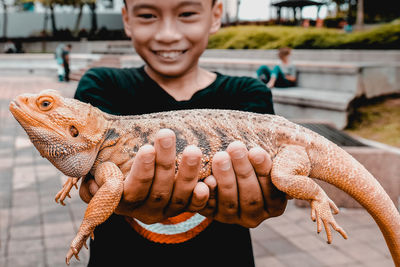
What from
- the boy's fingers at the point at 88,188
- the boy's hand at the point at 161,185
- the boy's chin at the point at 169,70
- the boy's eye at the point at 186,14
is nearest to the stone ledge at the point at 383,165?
the boy's chin at the point at 169,70

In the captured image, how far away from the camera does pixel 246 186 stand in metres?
2.13

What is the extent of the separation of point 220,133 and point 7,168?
22.7ft

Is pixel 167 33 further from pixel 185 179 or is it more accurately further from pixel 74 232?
pixel 74 232

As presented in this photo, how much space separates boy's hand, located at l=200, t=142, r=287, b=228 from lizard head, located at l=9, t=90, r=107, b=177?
681 mm

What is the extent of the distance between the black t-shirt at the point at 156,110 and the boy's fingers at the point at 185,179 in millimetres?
538

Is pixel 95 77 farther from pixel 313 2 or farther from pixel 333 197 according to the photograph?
pixel 313 2

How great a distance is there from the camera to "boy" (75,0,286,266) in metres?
2.03

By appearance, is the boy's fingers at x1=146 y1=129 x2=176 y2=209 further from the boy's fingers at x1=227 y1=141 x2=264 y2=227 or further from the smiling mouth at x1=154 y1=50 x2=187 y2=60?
the smiling mouth at x1=154 y1=50 x2=187 y2=60

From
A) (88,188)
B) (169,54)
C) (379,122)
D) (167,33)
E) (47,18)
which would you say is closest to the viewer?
(88,188)

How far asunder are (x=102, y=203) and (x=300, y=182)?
43.9 inches

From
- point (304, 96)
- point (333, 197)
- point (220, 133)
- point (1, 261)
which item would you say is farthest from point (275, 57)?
point (220, 133)

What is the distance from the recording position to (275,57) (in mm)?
17281

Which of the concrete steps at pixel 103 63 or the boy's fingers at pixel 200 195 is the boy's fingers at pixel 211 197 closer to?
the boy's fingers at pixel 200 195

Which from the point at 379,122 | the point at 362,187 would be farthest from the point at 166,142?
the point at 379,122
